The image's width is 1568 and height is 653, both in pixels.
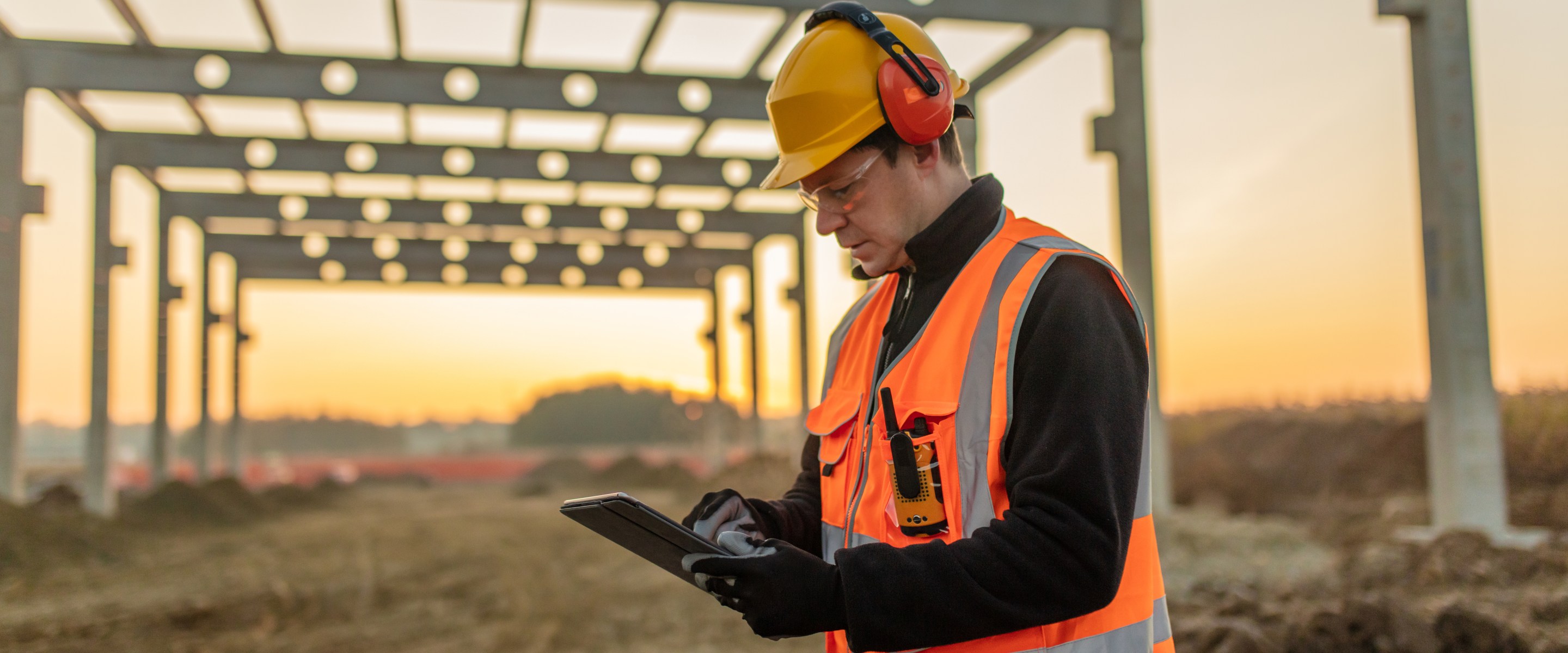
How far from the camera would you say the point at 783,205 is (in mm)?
16188

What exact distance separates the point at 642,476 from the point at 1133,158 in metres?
13.6

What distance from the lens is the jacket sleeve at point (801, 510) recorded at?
2.04 m

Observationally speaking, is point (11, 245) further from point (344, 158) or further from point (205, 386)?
point (205, 386)

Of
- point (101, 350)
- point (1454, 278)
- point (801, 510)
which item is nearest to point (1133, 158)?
point (1454, 278)

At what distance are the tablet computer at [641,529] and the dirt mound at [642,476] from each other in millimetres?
15651

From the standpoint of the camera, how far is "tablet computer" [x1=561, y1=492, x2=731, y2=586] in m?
1.58

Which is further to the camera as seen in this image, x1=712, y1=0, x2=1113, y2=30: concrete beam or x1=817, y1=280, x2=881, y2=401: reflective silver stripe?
x1=712, y1=0, x2=1113, y2=30: concrete beam

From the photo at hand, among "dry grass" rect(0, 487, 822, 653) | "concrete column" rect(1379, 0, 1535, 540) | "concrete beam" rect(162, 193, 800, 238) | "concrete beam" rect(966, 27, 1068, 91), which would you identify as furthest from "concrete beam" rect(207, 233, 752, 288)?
"concrete column" rect(1379, 0, 1535, 540)

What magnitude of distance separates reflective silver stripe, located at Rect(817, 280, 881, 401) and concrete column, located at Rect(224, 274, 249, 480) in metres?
19.3

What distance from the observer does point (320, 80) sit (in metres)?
9.23

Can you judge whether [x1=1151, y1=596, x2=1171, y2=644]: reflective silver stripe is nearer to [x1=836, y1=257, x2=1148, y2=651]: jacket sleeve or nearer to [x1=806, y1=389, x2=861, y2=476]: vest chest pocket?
[x1=836, y1=257, x2=1148, y2=651]: jacket sleeve

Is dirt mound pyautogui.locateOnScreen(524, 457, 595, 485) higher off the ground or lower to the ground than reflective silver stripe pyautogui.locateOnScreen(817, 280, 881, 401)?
lower

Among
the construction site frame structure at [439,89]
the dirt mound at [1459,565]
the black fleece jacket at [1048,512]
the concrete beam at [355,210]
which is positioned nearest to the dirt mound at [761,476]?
the concrete beam at [355,210]

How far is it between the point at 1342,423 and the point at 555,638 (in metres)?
11.2
